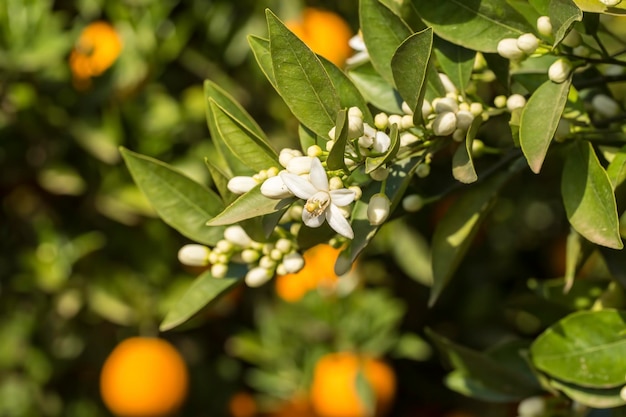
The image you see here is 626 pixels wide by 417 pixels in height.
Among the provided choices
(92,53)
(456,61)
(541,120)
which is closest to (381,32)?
(456,61)

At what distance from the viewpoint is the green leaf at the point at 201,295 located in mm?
859

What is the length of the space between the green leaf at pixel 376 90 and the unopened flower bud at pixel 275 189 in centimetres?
21

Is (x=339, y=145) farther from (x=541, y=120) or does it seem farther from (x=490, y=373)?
(x=490, y=373)

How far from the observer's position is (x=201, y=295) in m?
0.87

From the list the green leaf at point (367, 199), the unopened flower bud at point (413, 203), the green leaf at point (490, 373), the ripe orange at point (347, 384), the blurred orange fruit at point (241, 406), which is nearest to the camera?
the green leaf at point (367, 199)

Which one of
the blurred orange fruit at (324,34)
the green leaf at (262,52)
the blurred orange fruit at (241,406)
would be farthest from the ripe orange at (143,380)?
the green leaf at (262,52)

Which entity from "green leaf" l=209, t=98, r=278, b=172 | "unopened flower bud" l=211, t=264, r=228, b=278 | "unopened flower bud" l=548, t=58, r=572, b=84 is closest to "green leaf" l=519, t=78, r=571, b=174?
"unopened flower bud" l=548, t=58, r=572, b=84

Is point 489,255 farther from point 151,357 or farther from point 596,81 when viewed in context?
point 596,81

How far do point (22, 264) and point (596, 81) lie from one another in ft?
4.01

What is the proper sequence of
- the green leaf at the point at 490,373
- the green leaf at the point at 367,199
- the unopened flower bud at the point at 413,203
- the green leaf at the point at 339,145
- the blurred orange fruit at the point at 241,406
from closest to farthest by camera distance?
the green leaf at the point at 339,145
the green leaf at the point at 367,199
the unopened flower bud at the point at 413,203
the green leaf at the point at 490,373
the blurred orange fruit at the point at 241,406

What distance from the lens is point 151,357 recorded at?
1.63m

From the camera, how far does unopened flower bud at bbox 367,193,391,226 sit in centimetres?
A: 70

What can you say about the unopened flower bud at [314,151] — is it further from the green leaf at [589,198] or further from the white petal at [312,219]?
the green leaf at [589,198]

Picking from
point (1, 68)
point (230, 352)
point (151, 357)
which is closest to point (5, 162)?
point (1, 68)
